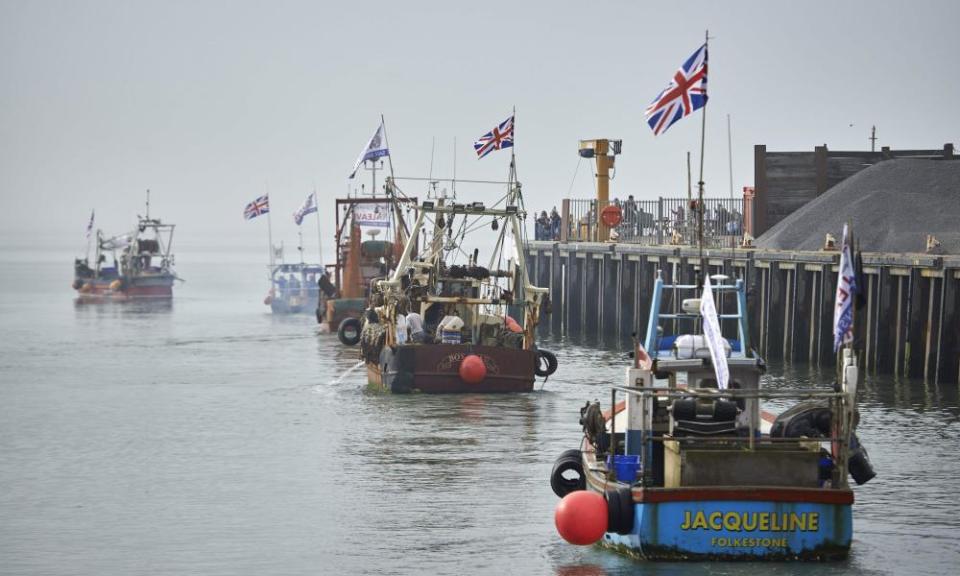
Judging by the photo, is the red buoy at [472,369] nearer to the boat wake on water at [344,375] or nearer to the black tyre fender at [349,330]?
the boat wake on water at [344,375]

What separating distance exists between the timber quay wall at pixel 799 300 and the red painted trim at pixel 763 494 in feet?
38.7

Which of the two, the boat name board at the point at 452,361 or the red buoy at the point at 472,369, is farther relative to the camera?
the boat name board at the point at 452,361

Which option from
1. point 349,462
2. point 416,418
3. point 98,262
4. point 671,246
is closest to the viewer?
point 349,462

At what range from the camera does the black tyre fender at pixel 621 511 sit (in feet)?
68.5

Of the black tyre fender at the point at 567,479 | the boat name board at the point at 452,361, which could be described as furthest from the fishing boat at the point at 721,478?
the boat name board at the point at 452,361

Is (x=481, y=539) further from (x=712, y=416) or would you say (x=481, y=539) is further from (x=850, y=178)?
(x=850, y=178)

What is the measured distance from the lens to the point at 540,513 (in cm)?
2616

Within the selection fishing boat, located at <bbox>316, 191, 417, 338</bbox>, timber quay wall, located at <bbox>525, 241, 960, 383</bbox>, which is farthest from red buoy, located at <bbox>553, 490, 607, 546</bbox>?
fishing boat, located at <bbox>316, 191, 417, 338</bbox>

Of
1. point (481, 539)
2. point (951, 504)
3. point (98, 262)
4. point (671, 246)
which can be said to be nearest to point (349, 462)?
point (481, 539)

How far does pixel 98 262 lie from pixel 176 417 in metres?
75.2

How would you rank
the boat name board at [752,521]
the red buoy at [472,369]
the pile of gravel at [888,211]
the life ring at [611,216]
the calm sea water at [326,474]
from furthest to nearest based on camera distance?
the life ring at [611,216]
the pile of gravel at [888,211]
the red buoy at [472,369]
the calm sea water at [326,474]
the boat name board at [752,521]

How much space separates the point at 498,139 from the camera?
46375 millimetres

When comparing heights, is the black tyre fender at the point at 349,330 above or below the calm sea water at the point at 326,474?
above

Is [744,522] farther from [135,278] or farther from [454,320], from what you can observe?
[135,278]
